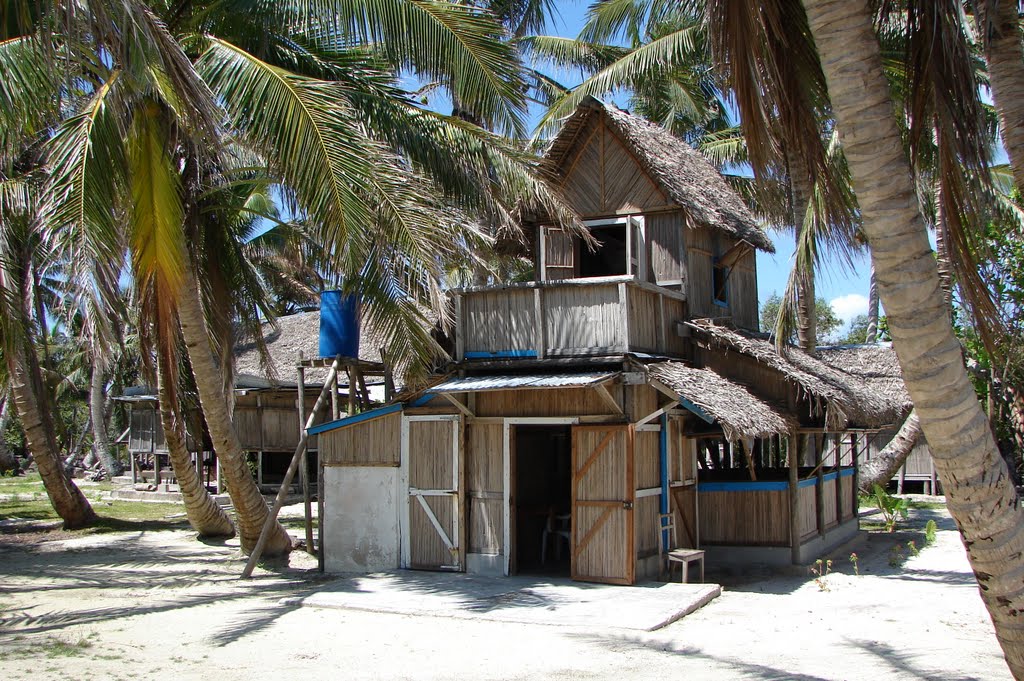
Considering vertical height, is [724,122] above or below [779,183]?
above

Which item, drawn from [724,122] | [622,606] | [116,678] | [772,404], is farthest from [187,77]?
[724,122]

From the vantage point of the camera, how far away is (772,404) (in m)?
13.6

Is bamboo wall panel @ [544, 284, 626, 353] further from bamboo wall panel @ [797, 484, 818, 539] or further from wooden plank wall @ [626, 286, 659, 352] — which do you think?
bamboo wall panel @ [797, 484, 818, 539]

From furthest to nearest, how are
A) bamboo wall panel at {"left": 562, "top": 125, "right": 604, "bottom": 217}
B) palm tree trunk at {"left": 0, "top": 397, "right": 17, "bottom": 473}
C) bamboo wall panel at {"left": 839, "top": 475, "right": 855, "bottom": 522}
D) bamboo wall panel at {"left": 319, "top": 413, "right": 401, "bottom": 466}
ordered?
palm tree trunk at {"left": 0, "top": 397, "right": 17, "bottom": 473}
bamboo wall panel at {"left": 839, "top": 475, "right": 855, "bottom": 522}
bamboo wall panel at {"left": 562, "top": 125, "right": 604, "bottom": 217}
bamboo wall panel at {"left": 319, "top": 413, "right": 401, "bottom": 466}

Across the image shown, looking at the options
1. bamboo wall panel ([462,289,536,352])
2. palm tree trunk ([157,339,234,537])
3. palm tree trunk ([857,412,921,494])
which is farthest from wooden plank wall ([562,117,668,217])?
palm tree trunk ([857,412,921,494])

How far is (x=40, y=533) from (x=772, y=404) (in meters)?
13.7

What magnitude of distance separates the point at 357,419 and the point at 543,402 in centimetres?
278

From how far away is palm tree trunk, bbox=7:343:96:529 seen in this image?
16.4m

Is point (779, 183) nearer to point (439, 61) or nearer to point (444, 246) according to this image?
point (444, 246)

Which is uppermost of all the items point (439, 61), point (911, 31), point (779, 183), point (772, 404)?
point (439, 61)

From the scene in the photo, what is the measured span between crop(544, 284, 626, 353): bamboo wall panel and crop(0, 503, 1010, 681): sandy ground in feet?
12.0

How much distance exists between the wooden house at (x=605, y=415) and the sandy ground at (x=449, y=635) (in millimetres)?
1225

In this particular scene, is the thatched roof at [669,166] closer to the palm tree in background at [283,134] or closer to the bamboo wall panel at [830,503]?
the palm tree in background at [283,134]

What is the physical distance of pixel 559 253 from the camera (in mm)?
15242
